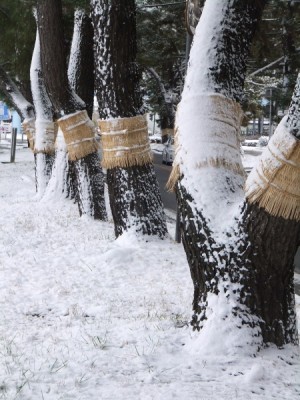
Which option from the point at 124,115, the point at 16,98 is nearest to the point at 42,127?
the point at 16,98

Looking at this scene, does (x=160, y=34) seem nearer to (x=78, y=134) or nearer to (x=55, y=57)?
(x=55, y=57)

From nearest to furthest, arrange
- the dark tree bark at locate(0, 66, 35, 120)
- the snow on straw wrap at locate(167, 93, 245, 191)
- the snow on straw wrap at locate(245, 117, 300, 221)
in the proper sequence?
the snow on straw wrap at locate(245, 117, 300, 221) < the snow on straw wrap at locate(167, 93, 245, 191) < the dark tree bark at locate(0, 66, 35, 120)

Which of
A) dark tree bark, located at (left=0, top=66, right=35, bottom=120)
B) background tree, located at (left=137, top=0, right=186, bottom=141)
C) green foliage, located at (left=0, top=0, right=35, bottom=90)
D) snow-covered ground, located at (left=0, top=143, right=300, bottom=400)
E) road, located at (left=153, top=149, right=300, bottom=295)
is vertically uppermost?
background tree, located at (left=137, top=0, right=186, bottom=141)

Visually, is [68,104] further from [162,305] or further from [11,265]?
[162,305]

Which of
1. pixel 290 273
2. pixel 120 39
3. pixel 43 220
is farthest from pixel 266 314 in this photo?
pixel 43 220

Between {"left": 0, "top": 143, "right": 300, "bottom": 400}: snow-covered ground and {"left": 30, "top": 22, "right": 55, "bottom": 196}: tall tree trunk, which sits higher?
{"left": 30, "top": 22, "right": 55, "bottom": 196}: tall tree trunk

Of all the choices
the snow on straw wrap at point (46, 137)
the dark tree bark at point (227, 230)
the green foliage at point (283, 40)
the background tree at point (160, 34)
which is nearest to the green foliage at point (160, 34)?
the background tree at point (160, 34)

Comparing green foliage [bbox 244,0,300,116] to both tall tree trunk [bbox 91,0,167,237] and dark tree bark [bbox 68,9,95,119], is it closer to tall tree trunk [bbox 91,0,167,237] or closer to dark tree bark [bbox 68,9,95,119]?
dark tree bark [bbox 68,9,95,119]

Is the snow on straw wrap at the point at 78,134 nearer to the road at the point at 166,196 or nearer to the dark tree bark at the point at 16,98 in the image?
the road at the point at 166,196

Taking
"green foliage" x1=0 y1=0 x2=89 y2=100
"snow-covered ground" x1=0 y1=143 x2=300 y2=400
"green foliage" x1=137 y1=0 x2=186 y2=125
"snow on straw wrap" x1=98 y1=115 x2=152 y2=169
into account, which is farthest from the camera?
"green foliage" x1=137 y1=0 x2=186 y2=125

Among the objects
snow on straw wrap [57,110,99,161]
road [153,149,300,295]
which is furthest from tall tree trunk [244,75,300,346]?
snow on straw wrap [57,110,99,161]

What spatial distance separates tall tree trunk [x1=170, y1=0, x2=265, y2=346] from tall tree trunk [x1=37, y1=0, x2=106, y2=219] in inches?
181

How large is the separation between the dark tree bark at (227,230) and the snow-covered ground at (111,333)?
0.28 m

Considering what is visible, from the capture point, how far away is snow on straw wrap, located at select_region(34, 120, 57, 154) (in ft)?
40.1
